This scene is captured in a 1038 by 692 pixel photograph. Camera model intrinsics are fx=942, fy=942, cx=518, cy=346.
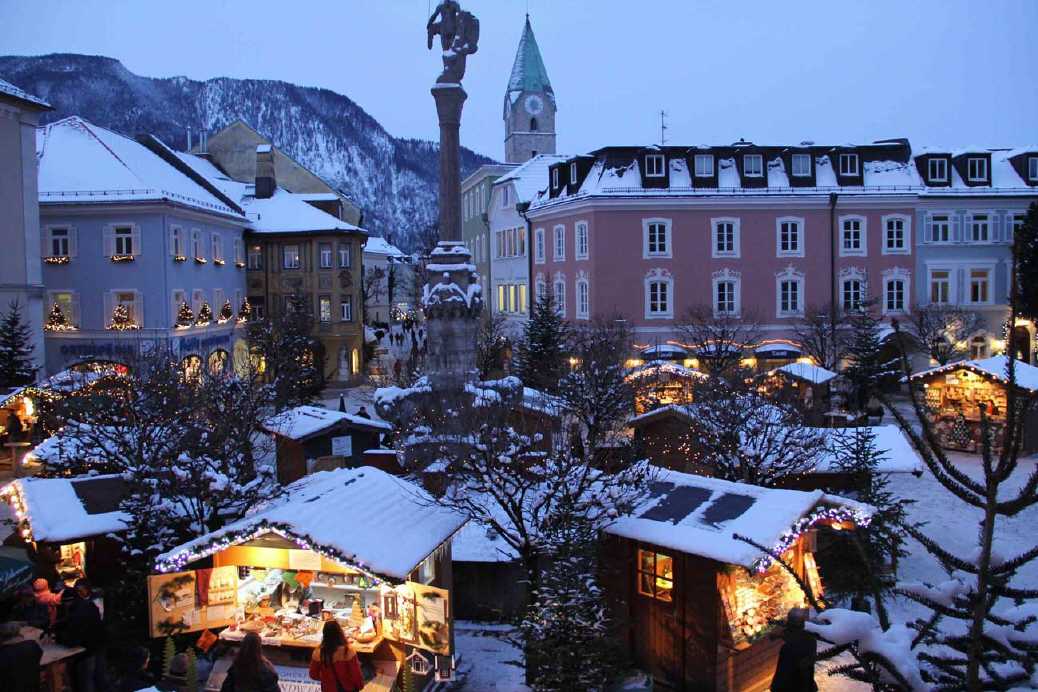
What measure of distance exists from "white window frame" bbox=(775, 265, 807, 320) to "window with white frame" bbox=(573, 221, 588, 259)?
7.65 metres

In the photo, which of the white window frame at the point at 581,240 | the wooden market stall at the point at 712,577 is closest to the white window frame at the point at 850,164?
the white window frame at the point at 581,240

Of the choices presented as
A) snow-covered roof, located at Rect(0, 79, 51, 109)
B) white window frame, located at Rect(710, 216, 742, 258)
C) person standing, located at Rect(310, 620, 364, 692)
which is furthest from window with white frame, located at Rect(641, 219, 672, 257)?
person standing, located at Rect(310, 620, 364, 692)

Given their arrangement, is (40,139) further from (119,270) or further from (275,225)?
(275,225)

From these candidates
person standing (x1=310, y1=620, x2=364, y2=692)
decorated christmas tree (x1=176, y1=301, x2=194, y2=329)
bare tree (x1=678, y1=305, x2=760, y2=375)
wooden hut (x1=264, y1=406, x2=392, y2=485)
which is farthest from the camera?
decorated christmas tree (x1=176, y1=301, x2=194, y2=329)

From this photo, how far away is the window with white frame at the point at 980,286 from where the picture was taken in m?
39.9

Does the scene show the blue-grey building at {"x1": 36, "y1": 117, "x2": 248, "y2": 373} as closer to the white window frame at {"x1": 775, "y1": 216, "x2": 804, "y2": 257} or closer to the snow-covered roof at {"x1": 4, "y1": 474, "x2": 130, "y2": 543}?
the snow-covered roof at {"x1": 4, "y1": 474, "x2": 130, "y2": 543}

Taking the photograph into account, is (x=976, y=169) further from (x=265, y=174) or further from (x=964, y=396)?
(x=265, y=174)

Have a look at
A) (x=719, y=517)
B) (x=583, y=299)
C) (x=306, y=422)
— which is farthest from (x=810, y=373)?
(x=719, y=517)

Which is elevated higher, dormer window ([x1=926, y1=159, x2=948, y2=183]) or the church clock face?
the church clock face

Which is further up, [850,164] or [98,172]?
[850,164]

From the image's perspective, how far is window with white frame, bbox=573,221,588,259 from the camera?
37219mm

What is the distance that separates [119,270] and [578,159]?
59.7 feet

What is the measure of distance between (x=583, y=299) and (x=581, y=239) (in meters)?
2.40

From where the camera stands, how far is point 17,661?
8.13 meters
